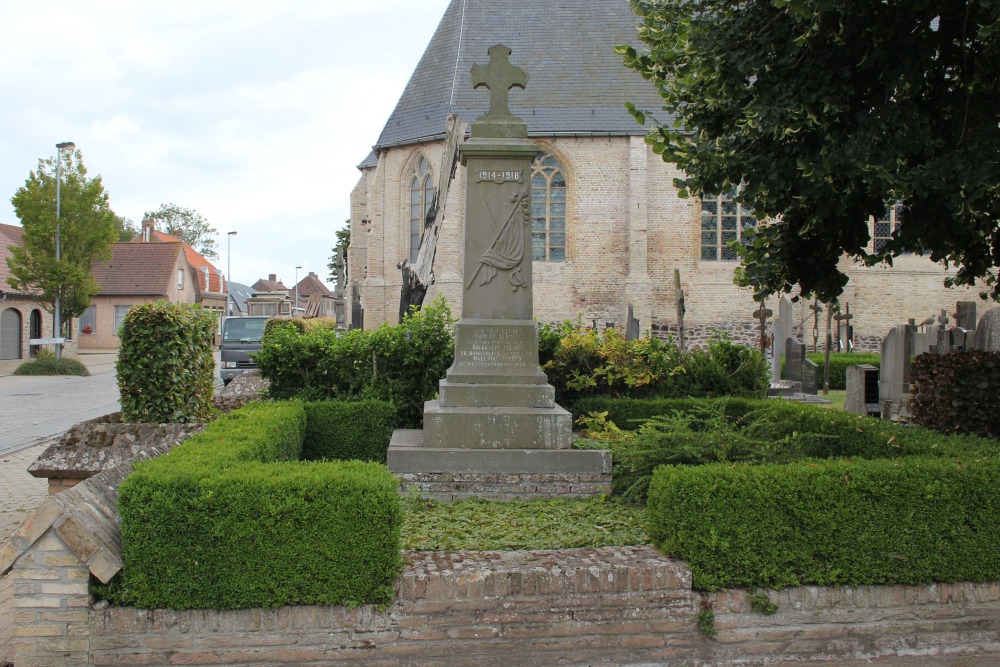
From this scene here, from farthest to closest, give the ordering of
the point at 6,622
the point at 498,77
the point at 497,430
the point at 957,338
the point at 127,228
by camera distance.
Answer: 1. the point at 127,228
2. the point at 957,338
3. the point at 498,77
4. the point at 497,430
5. the point at 6,622

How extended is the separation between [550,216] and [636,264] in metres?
3.35

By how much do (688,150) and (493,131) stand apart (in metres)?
1.99

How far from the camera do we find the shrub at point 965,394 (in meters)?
6.59

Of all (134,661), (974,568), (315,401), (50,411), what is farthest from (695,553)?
(50,411)

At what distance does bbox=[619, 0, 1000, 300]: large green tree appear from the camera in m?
5.45

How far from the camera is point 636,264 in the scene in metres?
24.9

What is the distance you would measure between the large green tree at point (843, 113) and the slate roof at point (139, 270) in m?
40.9

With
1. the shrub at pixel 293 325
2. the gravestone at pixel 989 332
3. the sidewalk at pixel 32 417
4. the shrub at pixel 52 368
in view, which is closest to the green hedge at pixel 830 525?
the sidewalk at pixel 32 417

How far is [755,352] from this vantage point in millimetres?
10078

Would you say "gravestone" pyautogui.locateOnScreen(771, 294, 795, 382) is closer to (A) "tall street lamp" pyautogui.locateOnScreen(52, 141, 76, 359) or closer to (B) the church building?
(B) the church building

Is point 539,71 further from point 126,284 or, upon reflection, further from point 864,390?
point 126,284

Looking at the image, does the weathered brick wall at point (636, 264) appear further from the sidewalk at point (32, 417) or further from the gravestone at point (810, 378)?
→ the sidewalk at point (32, 417)

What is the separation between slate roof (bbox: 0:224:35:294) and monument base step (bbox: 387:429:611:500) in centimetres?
2455

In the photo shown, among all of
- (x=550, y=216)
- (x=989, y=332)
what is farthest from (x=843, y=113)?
(x=550, y=216)
